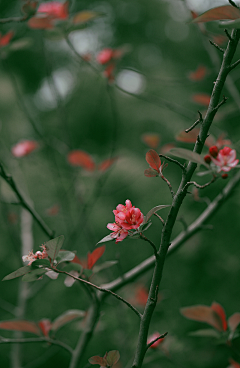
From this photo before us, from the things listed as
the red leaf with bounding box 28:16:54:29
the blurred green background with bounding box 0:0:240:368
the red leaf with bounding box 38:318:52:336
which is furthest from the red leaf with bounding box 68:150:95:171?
the red leaf with bounding box 38:318:52:336

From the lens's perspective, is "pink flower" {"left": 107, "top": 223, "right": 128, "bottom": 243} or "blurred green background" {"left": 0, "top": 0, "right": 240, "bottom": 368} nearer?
"pink flower" {"left": 107, "top": 223, "right": 128, "bottom": 243}

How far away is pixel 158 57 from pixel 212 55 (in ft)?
5.89

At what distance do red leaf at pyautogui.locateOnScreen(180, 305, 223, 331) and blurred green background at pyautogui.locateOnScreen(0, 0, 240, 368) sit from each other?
1.96 ft

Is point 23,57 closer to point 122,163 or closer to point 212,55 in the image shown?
point 122,163

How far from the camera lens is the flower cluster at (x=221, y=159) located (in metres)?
0.40

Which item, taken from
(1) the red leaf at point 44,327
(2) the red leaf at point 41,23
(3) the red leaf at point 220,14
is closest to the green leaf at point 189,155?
(3) the red leaf at point 220,14

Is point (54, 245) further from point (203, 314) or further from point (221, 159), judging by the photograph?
point (203, 314)

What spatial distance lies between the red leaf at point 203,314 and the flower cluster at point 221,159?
370 mm

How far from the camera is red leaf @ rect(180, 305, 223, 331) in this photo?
64 centimetres

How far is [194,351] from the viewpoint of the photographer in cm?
178

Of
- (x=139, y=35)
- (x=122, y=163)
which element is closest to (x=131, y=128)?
(x=122, y=163)

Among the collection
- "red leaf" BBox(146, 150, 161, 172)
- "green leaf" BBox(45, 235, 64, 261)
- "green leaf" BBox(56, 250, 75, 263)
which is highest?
"red leaf" BBox(146, 150, 161, 172)

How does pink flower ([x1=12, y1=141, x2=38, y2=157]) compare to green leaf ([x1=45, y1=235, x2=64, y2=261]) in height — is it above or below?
below

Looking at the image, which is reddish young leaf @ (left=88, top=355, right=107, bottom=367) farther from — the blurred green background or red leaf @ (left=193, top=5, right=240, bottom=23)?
the blurred green background
